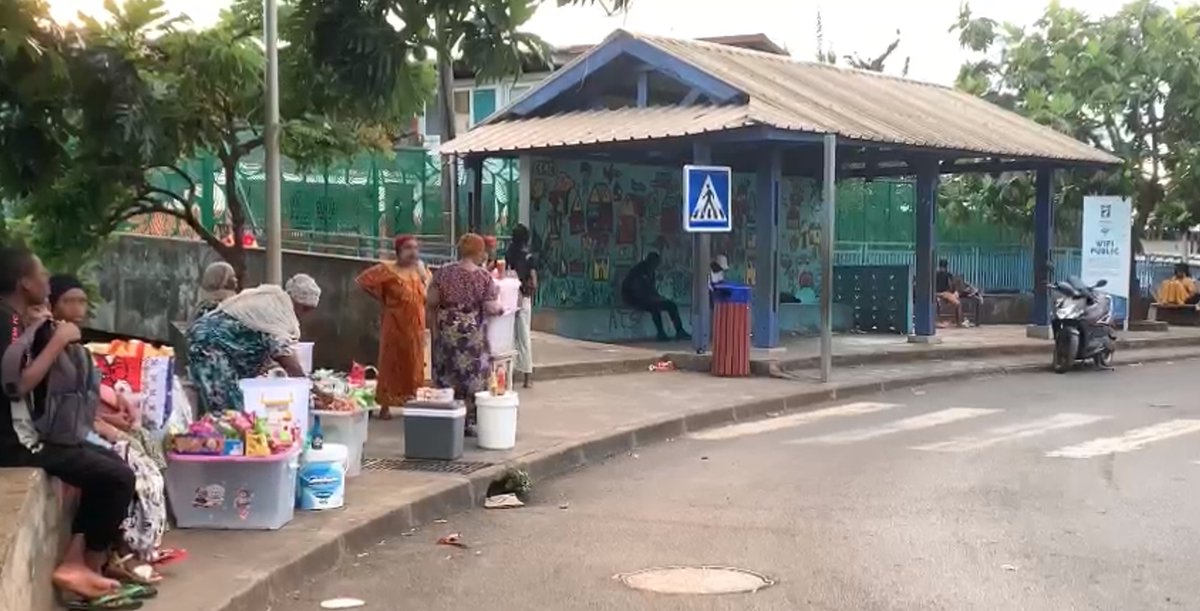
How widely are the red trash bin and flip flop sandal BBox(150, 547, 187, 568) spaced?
1035 cm

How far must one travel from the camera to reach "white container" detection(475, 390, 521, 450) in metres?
10.8

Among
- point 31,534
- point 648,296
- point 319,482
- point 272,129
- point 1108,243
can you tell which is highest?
point 272,129

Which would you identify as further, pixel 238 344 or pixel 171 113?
pixel 171 113

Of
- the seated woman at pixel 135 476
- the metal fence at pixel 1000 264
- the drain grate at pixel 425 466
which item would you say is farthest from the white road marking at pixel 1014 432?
the metal fence at pixel 1000 264

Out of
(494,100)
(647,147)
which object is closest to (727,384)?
(647,147)

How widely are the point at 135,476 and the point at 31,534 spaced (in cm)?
75

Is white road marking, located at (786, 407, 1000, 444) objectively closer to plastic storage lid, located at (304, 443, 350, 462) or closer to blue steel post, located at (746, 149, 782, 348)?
blue steel post, located at (746, 149, 782, 348)

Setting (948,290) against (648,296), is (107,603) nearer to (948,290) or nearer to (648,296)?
(648,296)

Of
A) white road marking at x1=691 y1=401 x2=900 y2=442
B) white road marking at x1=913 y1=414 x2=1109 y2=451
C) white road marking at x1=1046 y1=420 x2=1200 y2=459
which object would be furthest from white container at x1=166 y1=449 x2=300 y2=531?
white road marking at x1=1046 y1=420 x2=1200 y2=459

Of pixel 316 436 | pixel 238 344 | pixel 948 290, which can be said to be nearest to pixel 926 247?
pixel 948 290

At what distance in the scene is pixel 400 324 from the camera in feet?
41.4

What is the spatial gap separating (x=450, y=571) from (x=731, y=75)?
11688mm

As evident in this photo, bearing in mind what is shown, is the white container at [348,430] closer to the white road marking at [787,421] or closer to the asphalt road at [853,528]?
the asphalt road at [853,528]

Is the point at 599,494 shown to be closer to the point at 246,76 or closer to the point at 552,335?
the point at 246,76
